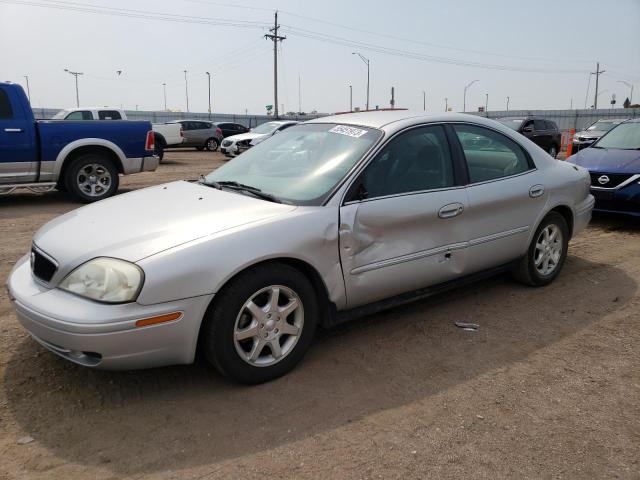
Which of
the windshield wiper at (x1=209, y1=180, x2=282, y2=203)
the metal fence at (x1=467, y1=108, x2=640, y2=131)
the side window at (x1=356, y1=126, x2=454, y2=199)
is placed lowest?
the windshield wiper at (x1=209, y1=180, x2=282, y2=203)

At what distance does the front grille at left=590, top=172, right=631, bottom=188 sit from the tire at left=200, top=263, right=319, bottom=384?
5.91 meters

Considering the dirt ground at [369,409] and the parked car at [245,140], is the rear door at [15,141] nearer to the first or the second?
the dirt ground at [369,409]

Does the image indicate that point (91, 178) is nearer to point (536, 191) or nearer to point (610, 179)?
point (536, 191)

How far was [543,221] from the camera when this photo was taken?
4680mm

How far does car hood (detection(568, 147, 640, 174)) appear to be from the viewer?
7368 millimetres

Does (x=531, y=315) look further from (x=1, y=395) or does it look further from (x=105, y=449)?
(x=1, y=395)

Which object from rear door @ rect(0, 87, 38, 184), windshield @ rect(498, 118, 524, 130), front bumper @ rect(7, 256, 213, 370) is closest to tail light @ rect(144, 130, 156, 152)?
rear door @ rect(0, 87, 38, 184)

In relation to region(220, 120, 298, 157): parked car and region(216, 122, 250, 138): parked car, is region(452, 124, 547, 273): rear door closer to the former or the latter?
region(220, 120, 298, 157): parked car

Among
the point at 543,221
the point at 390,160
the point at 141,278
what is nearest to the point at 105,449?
the point at 141,278

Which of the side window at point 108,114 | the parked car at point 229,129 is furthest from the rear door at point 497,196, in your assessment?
the parked car at point 229,129

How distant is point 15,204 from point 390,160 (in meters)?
8.17

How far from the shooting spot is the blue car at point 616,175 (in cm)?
719

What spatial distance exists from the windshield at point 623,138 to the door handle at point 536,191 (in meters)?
4.61

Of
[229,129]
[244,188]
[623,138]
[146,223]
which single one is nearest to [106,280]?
[146,223]
